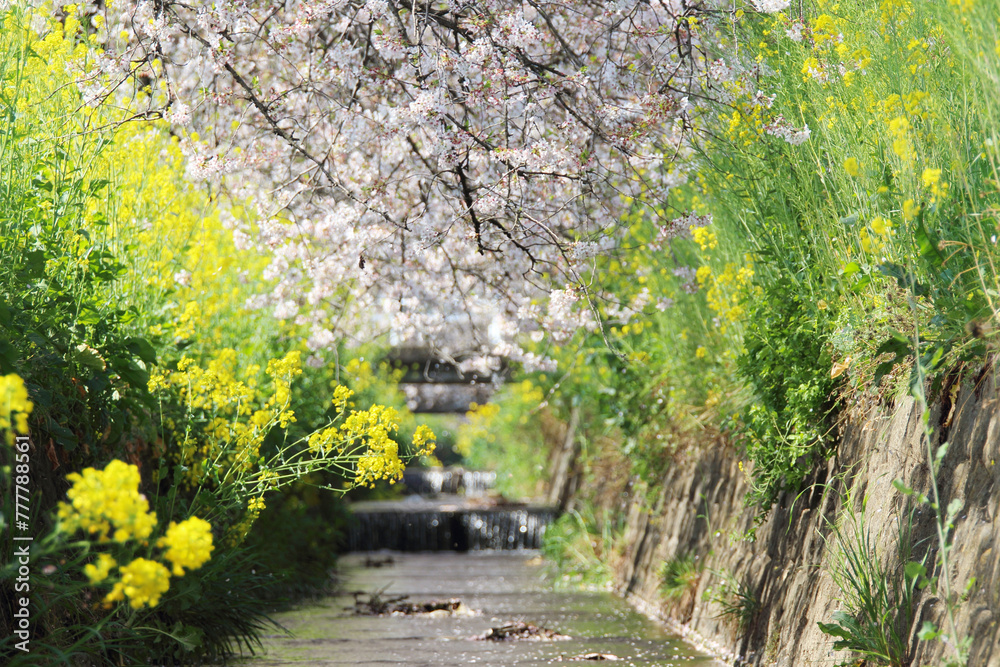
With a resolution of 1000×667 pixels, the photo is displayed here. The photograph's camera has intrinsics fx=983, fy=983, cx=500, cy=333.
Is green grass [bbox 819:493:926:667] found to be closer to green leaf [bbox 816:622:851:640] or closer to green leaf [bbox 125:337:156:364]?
green leaf [bbox 816:622:851:640]

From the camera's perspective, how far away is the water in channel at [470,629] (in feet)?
18.1

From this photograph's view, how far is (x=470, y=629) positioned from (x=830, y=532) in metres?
3.11

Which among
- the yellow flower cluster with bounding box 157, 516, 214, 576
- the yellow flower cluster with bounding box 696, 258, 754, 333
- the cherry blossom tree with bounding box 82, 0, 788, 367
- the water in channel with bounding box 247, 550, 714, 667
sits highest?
the cherry blossom tree with bounding box 82, 0, 788, 367

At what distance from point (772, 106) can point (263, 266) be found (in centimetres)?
437

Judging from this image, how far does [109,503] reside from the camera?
2.12 meters

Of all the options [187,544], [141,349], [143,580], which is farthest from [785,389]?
[143,580]

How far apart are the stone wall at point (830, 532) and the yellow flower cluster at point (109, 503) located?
7.85ft

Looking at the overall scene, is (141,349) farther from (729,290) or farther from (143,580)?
(729,290)

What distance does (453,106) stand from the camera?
5.27 metres

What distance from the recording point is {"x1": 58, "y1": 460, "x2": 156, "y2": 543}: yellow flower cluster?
210 cm

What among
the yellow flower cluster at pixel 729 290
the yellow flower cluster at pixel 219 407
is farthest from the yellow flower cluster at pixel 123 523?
the yellow flower cluster at pixel 729 290

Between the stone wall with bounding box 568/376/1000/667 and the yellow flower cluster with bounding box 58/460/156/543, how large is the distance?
2.39 m

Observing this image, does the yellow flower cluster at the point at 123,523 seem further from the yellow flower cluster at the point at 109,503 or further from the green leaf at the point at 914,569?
the green leaf at the point at 914,569

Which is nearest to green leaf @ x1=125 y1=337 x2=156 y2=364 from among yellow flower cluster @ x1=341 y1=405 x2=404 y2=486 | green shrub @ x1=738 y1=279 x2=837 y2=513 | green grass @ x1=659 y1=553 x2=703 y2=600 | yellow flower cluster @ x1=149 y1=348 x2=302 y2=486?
yellow flower cluster @ x1=149 y1=348 x2=302 y2=486
